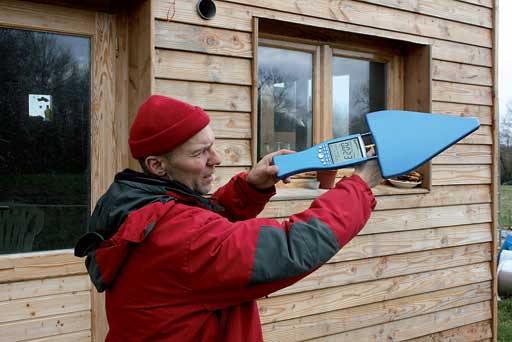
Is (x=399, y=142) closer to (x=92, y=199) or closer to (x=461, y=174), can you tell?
(x=92, y=199)

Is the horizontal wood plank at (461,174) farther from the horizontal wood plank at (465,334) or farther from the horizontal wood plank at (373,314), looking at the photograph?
the horizontal wood plank at (465,334)

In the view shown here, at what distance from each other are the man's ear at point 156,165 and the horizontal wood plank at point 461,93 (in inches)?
112

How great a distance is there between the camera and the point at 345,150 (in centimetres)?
150

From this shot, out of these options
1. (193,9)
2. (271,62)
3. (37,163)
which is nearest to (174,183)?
(37,163)

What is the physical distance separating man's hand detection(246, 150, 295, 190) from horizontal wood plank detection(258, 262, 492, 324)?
1.48m

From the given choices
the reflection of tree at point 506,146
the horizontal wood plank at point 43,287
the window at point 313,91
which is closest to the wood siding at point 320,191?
Result: the horizontal wood plank at point 43,287

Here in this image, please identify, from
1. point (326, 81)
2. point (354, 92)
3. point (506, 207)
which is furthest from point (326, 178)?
point (506, 207)

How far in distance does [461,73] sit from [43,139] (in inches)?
120

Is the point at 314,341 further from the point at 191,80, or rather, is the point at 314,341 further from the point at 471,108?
the point at 471,108

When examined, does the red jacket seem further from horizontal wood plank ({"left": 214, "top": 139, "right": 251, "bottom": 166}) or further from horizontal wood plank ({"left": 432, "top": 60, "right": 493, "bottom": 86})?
horizontal wood plank ({"left": 432, "top": 60, "right": 493, "bottom": 86})

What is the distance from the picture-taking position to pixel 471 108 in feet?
13.7

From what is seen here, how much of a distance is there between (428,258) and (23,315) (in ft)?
9.07

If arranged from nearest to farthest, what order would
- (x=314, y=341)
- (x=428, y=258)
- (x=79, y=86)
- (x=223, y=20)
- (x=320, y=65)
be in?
(x=79, y=86)
(x=223, y=20)
(x=314, y=341)
(x=320, y=65)
(x=428, y=258)

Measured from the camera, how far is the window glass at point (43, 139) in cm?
256
